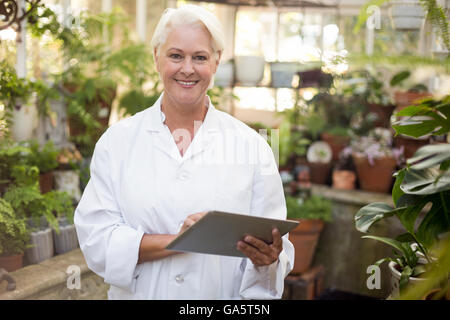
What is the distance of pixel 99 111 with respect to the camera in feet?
9.46

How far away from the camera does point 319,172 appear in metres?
3.77

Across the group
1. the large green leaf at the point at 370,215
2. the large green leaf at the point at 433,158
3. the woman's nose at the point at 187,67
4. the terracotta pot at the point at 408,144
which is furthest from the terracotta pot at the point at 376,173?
the large green leaf at the point at 433,158

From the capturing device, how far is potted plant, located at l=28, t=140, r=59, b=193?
2357mm

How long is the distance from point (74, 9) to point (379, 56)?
7.95 ft

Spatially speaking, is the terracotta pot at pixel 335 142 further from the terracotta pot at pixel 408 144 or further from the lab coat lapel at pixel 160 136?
the lab coat lapel at pixel 160 136

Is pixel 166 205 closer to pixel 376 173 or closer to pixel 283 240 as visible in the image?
pixel 283 240

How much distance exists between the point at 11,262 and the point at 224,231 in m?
1.22

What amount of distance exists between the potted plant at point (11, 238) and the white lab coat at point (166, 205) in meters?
0.65

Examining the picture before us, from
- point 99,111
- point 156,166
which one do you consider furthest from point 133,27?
point 156,166

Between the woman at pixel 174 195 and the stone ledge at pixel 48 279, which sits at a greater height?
the woman at pixel 174 195

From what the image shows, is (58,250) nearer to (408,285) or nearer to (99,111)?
(99,111)

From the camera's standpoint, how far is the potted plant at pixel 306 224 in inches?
123

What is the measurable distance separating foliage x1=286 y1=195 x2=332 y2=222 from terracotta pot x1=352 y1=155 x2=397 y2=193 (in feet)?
1.45

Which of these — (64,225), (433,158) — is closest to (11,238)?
(64,225)
